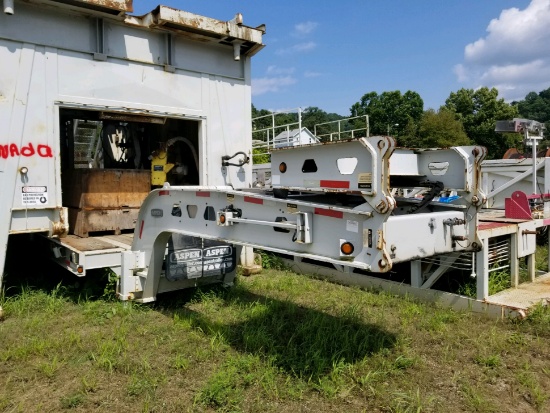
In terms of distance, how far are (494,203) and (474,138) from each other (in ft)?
105

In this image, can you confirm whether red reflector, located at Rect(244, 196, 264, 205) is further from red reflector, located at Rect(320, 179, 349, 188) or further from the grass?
the grass

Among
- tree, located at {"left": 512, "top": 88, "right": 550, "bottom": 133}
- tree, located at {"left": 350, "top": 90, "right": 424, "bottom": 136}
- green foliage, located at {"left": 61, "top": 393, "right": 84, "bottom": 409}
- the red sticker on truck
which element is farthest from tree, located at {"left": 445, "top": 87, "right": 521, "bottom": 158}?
tree, located at {"left": 512, "top": 88, "right": 550, "bottom": 133}

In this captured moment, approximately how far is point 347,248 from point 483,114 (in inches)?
1531

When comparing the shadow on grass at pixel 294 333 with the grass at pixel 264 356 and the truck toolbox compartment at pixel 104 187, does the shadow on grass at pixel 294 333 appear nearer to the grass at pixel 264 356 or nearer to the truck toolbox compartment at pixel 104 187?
the grass at pixel 264 356

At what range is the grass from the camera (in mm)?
3018

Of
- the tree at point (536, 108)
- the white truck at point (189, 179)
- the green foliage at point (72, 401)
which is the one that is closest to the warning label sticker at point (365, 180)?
the white truck at point (189, 179)

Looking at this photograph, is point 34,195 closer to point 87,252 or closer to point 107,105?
point 87,252

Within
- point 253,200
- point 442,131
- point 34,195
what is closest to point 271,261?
point 34,195

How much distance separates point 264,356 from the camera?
11.9 feet

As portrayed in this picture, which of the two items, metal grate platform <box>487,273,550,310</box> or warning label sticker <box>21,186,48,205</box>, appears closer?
metal grate platform <box>487,273,550,310</box>

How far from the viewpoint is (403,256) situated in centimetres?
269

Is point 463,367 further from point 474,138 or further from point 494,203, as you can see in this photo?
point 474,138

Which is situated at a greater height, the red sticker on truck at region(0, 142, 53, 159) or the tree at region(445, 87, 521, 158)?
the tree at region(445, 87, 521, 158)

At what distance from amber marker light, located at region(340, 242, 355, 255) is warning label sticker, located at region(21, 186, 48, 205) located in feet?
12.0
